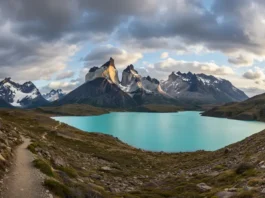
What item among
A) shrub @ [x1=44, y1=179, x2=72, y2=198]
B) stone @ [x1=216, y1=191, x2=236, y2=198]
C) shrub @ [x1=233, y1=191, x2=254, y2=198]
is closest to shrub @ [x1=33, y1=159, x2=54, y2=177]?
shrub @ [x1=44, y1=179, x2=72, y2=198]

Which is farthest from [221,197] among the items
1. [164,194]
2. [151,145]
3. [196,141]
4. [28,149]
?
[196,141]

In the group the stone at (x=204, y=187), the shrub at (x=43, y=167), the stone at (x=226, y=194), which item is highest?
the shrub at (x=43, y=167)

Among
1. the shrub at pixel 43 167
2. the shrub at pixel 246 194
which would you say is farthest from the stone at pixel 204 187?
the shrub at pixel 43 167

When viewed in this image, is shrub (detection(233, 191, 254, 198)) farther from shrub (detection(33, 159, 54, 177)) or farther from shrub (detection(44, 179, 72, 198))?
shrub (detection(33, 159, 54, 177))

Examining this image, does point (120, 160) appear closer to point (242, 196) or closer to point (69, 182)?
point (69, 182)

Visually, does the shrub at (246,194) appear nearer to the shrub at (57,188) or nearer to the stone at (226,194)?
the stone at (226,194)

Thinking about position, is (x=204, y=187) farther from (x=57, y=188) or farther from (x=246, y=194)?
(x=57, y=188)

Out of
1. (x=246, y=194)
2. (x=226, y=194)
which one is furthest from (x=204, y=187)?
(x=246, y=194)

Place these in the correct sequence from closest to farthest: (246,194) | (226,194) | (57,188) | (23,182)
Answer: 1. (246,194)
2. (57,188)
3. (23,182)
4. (226,194)
